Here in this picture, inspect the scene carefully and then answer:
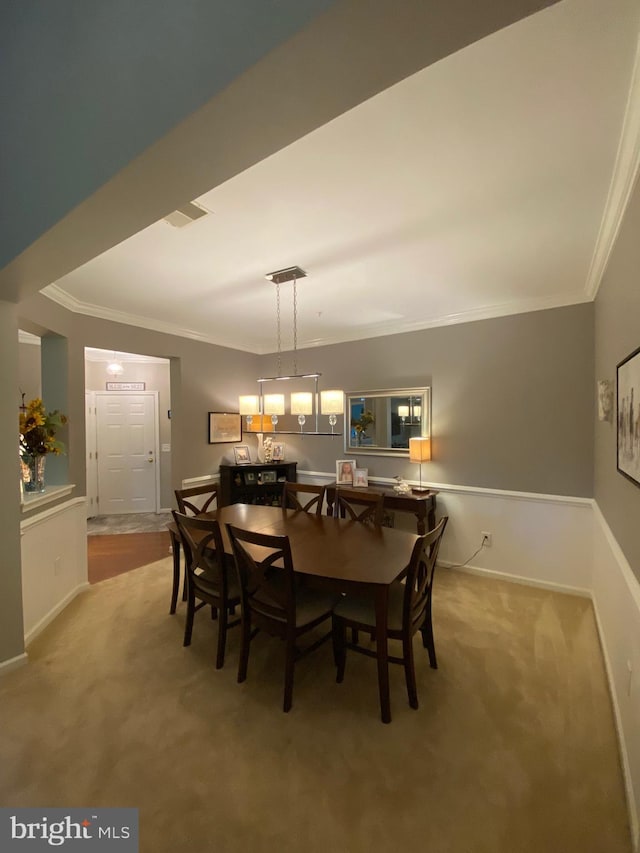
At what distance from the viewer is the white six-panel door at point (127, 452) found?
19.2ft

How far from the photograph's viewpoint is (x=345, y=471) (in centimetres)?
429

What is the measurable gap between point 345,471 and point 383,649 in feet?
8.49

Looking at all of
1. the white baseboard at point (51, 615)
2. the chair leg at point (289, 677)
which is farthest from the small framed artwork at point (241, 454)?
the chair leg at point (289, 677)

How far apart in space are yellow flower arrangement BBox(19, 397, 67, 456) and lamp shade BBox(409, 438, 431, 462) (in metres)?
3.09

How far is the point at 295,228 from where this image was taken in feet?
6.63

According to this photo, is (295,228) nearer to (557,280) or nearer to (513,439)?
(557,280)

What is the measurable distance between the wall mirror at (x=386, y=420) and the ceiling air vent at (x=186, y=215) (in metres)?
2.69

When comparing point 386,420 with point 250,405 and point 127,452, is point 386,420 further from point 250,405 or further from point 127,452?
point 127,452

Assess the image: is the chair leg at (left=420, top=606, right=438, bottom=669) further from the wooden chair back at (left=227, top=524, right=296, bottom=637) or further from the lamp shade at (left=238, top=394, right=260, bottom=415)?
the lamp shade at (left=238, top=394, right=260, bottom=415)

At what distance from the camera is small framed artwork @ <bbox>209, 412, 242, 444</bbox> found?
174 inches

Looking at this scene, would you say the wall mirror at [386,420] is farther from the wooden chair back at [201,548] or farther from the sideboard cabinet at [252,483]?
the wooden chair back at [201,548]

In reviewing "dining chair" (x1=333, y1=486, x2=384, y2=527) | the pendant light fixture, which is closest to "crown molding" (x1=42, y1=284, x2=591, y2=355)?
the pendant light fixture

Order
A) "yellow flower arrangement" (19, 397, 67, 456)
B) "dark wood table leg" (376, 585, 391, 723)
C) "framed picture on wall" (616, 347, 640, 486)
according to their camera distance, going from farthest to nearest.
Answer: "yellow flower arrangement" (19, 397, 67, 456) < "dark wood table leg" (376, 585, 391, 723) < "framed picture on wall" (616, 347, 640, 486)

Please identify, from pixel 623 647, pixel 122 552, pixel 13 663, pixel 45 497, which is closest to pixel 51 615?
pixel 13 663
